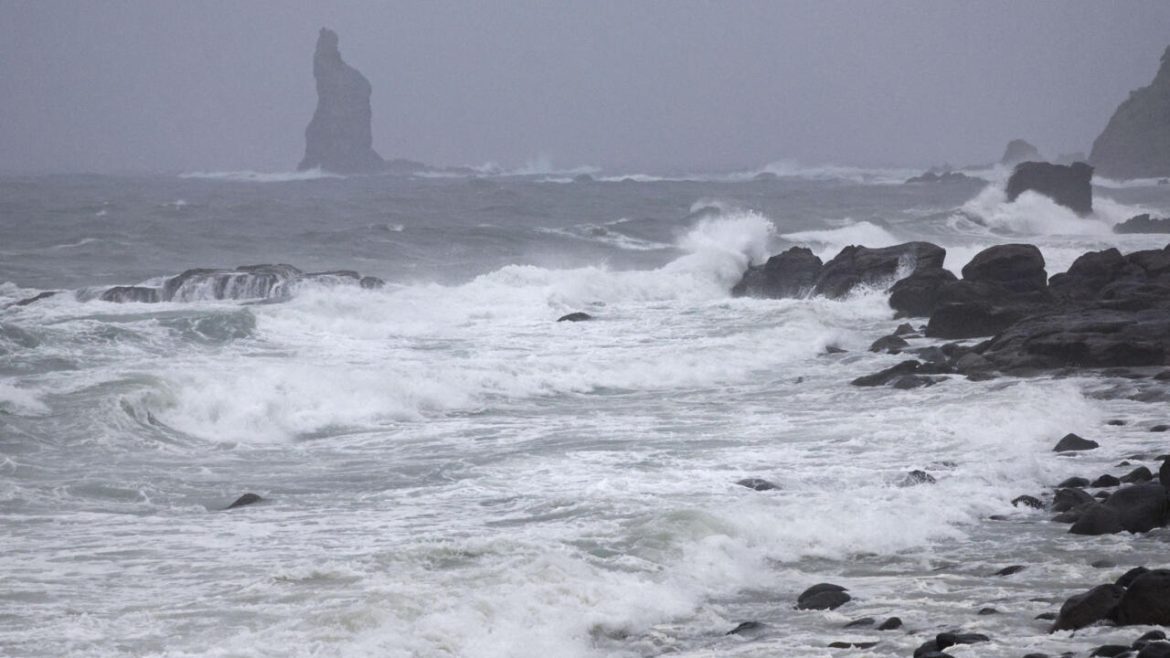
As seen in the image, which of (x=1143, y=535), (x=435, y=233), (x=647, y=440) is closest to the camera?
(x=1143, y=535)

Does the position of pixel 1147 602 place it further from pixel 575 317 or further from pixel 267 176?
pixel 267 176

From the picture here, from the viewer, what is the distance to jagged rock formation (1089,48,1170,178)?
9644cm

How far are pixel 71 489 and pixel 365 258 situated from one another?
27074 millimetres

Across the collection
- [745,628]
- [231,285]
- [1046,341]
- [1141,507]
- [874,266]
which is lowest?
[745,628]

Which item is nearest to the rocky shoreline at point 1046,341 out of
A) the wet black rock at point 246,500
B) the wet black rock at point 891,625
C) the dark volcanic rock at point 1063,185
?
the wet black rock at point 891,625

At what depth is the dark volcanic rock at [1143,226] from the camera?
4609 cm

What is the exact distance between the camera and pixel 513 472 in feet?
46.6

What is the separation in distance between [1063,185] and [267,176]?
7947 centimetres

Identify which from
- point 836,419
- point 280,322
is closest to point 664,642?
point 836,419

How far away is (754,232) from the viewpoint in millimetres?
40000

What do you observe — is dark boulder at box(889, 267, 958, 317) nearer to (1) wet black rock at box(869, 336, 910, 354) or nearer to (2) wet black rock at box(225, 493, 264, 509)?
(1) wet black rock at box(869, 336, 910, 354)

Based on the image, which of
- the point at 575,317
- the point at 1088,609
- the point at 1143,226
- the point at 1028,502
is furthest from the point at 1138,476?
the point at 1143,226

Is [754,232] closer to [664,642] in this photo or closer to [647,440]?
[647,440]

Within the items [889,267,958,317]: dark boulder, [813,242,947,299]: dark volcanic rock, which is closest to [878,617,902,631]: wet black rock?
[889,267,958,317]: dark boulder
